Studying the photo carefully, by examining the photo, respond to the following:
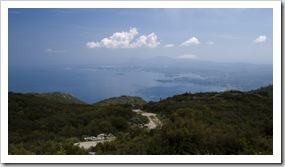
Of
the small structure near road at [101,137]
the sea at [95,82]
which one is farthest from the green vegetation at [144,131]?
the sea at [95,82]

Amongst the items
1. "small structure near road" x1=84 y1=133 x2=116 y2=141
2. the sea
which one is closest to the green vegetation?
"small structure near road" x1=84 y1=133 x2=116 y2=141

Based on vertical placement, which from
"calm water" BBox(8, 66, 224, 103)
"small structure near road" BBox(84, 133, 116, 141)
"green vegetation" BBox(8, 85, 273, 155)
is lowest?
"small structure near road" BBox(84, 133, 116, 141)

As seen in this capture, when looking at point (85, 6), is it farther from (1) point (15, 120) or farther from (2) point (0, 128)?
(1) point (15, 120)

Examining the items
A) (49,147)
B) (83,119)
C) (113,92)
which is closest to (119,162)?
(49,147)

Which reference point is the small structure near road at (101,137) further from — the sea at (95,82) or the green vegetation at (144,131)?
the sea at (95,82)

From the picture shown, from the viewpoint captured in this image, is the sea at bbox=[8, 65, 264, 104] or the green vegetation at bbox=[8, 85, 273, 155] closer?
the green vegetation at bbox=[8, 85, 273, 155]

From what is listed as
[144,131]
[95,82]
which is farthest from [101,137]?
[95,82]

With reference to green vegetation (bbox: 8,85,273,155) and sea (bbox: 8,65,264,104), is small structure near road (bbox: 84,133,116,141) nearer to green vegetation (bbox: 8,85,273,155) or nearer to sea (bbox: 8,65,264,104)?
green vegetation (bbox: 8,85,273,155)
